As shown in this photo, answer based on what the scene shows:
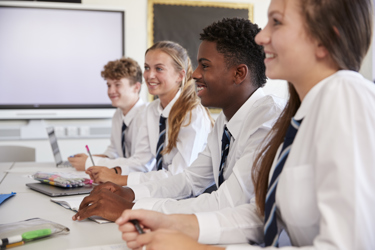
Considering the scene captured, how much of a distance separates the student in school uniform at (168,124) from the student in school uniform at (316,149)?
1.01 metres

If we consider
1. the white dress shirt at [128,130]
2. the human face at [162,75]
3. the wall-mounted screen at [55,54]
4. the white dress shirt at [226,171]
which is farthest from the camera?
the wall-mounted screen at [55,54]

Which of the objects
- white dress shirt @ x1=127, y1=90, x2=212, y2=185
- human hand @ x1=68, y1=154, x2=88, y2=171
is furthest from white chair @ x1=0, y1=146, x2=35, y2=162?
white dress shirt @ x1=127, y1=90, x2=212, y2=185

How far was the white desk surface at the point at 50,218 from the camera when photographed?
101 centimetres

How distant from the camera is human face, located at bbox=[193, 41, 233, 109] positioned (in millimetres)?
1496

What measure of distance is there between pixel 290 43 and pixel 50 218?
926 mm

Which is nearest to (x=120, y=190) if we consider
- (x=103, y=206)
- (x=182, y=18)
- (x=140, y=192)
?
(x=140, y=192)

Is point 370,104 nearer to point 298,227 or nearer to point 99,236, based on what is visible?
point 298,227

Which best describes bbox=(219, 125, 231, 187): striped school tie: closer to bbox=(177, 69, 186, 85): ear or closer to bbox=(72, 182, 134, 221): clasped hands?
bbox=(72, 182, 134, 221): clasped hands

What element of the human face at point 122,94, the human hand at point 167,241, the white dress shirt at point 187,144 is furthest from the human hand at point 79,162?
the human hand at point 167,241

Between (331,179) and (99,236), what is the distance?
25.9 inches

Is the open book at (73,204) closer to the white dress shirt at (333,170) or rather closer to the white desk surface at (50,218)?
the white desk surface at (50,218)

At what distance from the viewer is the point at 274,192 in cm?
86

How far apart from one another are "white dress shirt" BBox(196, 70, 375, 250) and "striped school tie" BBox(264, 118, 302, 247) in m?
0.03

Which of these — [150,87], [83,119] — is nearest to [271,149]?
[150,87]
